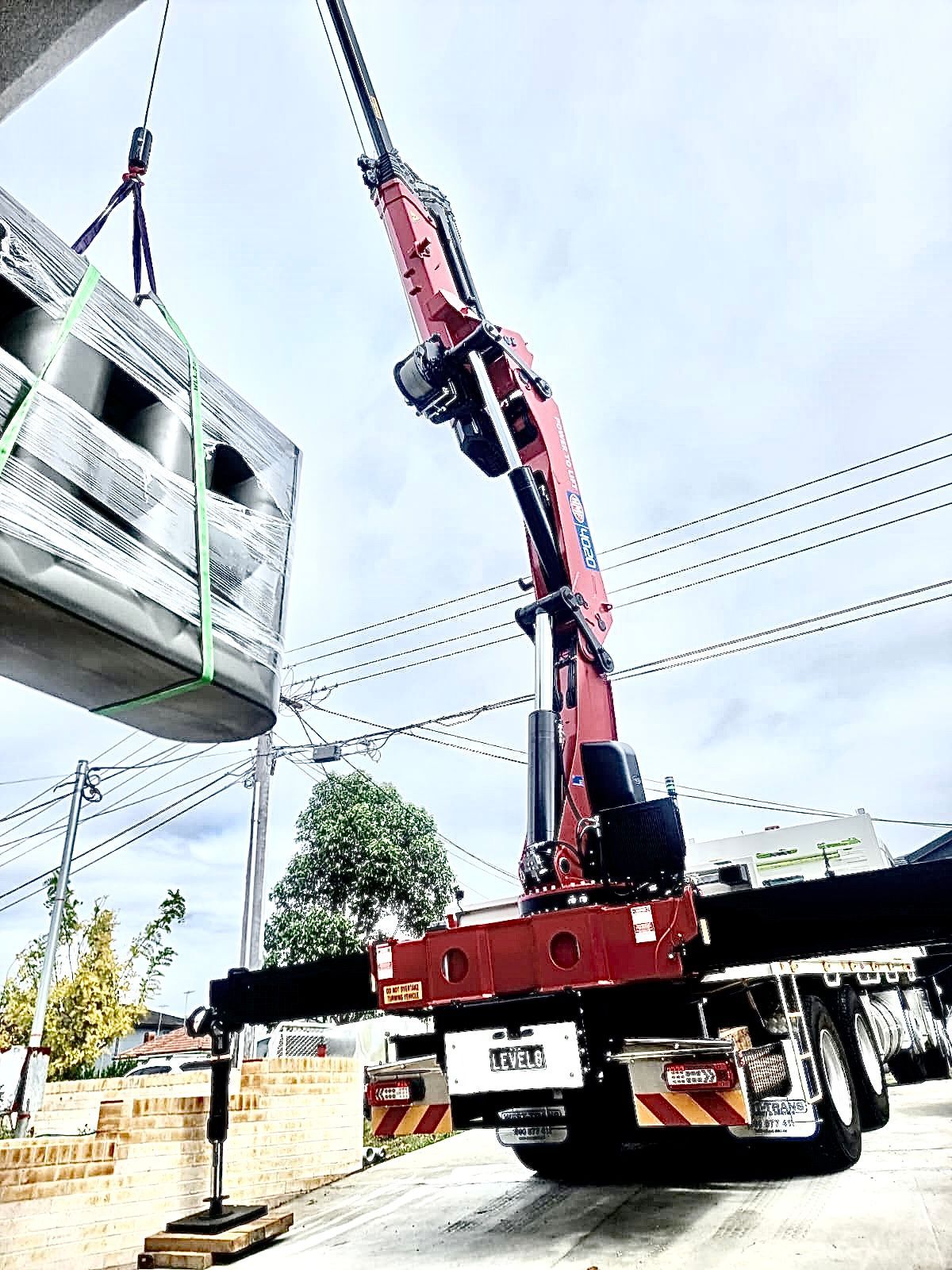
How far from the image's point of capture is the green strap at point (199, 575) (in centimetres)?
164

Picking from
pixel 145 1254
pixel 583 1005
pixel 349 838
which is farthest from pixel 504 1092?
pixel 349 838

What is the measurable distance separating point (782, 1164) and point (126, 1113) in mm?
3637

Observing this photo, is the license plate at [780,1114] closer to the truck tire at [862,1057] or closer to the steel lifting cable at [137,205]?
the truck tire at [862,1057]

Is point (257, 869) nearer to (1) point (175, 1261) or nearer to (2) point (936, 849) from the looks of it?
(1) point (175, 1261)

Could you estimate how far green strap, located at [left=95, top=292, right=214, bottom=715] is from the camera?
1.64 m

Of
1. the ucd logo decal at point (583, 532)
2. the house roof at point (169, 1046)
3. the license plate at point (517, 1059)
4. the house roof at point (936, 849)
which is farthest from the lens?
the house roof at point (169, 1046)

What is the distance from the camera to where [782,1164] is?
4883mm

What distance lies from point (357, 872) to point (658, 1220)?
16178 mm

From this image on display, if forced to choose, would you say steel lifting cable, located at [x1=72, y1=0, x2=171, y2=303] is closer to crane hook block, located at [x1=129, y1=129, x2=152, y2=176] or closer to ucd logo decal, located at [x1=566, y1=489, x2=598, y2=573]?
crane hook block, located at [x1=129, y1=129, x2=152, y2=176]

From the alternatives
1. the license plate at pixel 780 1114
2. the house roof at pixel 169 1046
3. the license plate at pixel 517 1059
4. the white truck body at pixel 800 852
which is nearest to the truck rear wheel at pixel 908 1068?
the white truck body at pixel 800 852

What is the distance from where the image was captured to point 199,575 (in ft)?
5.65

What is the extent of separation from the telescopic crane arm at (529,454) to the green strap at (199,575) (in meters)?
3.13

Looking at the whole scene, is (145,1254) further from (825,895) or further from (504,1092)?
(825,895)

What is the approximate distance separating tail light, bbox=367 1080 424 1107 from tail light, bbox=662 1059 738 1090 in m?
1.16
